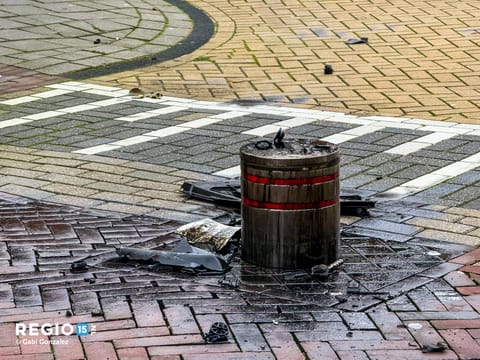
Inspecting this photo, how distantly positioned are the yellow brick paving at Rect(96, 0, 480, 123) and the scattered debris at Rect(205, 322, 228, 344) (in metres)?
5.73

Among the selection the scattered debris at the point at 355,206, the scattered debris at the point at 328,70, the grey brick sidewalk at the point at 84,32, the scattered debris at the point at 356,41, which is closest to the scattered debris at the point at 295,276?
the scattered debris at the point at 355,206

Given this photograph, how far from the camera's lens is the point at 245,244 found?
20.7 feet

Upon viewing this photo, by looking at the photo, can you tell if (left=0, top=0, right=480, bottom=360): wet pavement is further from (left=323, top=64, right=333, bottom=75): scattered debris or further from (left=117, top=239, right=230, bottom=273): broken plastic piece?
(left=323, top=64, right=333, bottom=75): scattered debris

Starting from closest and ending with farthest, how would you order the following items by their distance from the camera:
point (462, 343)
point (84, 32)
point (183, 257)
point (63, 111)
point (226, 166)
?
point (462, 343) < point (183, 257) < point (226, 166) < point (63, 111) < point (84, 32)

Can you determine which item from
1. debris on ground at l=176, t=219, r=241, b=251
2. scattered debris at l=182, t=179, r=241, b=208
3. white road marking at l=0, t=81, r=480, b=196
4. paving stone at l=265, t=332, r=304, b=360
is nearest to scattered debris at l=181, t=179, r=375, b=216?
scattered debris at l=182, t=179, r=241, b=208

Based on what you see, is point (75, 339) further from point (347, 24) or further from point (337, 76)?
point (347, 24)

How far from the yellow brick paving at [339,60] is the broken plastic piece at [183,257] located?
4.80 metres

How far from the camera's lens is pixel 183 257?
20.3 feet

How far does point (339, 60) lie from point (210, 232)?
23.0ft

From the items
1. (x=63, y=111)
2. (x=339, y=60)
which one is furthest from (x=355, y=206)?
(x=339, y=60)

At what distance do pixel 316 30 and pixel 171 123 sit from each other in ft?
17.2

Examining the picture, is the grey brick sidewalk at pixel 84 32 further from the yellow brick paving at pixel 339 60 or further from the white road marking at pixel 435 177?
the white road marking at pixel 435 177

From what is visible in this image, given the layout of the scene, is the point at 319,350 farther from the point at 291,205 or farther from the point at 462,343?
the point at 291,205

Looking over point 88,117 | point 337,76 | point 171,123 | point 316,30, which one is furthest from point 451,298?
point 316,30
